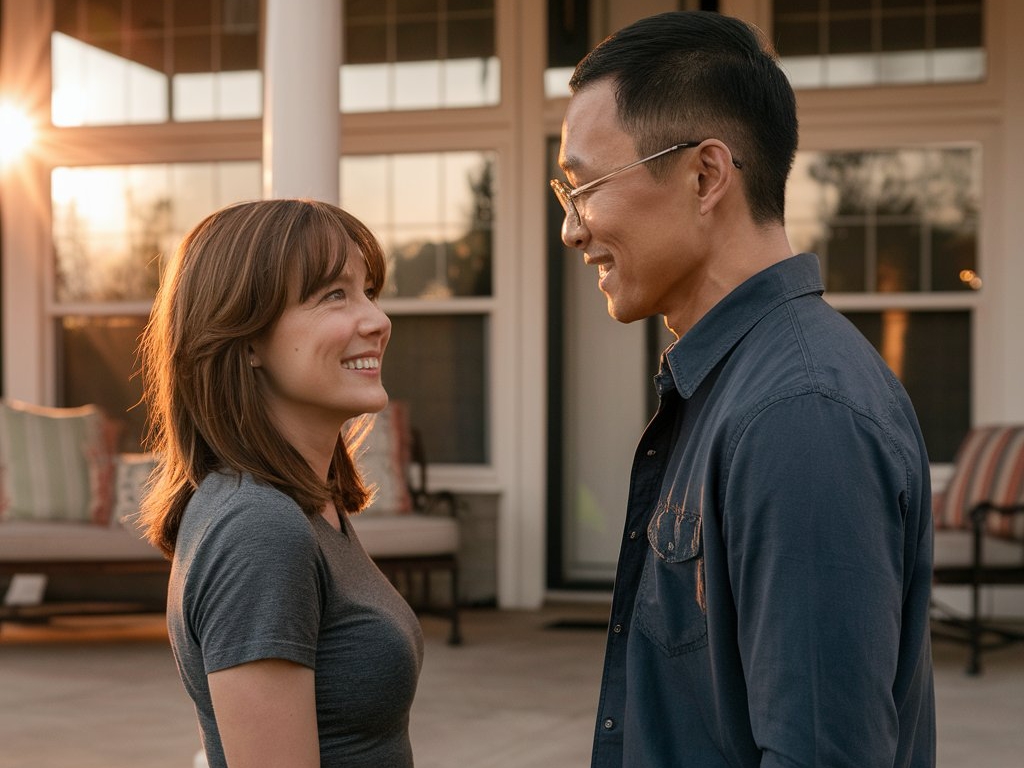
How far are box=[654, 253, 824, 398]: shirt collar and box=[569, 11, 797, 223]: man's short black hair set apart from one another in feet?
0.21

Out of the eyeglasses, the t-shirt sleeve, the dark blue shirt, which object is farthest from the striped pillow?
the dark blue shirt

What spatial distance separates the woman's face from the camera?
1.57 meters

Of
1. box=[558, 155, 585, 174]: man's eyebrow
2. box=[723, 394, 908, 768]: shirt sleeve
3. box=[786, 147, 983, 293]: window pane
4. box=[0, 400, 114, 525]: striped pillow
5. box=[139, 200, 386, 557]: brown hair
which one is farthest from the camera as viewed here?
box=[786, 147, 983, 293]: window pane

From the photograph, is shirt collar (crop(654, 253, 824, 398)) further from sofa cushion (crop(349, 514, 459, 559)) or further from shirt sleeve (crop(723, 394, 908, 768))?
sofa cushion (crop(349, 514, 459, 559))

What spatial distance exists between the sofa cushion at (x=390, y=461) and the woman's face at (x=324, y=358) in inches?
177

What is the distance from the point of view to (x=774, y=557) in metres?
1.00

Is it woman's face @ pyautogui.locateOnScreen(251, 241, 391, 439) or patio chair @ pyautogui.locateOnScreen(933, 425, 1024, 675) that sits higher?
woman's face @ pyautogui.locateOnScreen(251, 241, 391, 439)

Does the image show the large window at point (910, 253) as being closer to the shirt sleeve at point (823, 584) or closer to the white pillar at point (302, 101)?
the white pillar at point (302, 101)

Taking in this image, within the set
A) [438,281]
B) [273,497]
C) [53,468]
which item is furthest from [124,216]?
[273,497]


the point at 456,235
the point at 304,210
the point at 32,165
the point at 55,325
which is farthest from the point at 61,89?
the point at 304,210

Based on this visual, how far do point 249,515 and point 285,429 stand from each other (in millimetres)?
252

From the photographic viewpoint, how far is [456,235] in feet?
22.4

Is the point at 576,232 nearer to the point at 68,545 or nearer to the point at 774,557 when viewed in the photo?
the point at 774,557

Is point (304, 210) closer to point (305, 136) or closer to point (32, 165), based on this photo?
point (305, 136)
